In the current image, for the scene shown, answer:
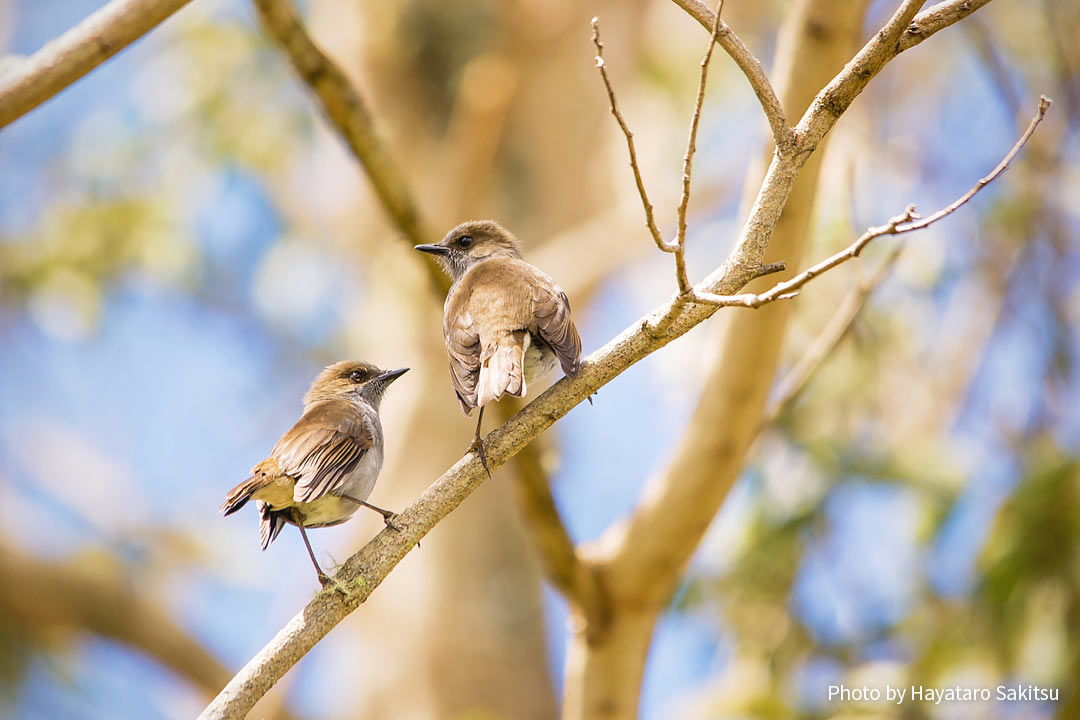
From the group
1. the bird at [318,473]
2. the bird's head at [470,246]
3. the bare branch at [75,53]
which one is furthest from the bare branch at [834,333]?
the bare branch at [75,53]

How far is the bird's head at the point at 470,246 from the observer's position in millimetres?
4859

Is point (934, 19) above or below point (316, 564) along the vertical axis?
above

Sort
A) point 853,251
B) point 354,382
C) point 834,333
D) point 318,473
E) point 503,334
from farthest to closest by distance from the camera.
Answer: point 834,333
point 354,382
point 503,334
point 318,473
point 853,251

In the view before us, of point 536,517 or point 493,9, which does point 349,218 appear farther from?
point 536,517

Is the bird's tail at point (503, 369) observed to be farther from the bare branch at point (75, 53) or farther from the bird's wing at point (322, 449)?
the bare branch at point (75, 53)

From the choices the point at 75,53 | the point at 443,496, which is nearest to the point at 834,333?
the point at 443,496

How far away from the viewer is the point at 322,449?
339 cm

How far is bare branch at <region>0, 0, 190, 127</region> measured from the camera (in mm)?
2850

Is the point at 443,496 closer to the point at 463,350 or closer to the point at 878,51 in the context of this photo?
the point at 463,350

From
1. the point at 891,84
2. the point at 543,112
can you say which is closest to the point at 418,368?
the point at 543,112

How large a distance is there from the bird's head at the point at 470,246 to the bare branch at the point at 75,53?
195 cm

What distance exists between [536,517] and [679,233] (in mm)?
2161

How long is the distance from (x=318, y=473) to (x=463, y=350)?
2.03ft

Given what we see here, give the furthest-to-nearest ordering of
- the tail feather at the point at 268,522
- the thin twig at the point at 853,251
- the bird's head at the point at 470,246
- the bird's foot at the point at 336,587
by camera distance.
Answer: the bird's head at the point at 470,246 → the tail feather at the point at 268,522 → the bird's foot at the point at 336,587 → the thin twig at the point at 853,251
